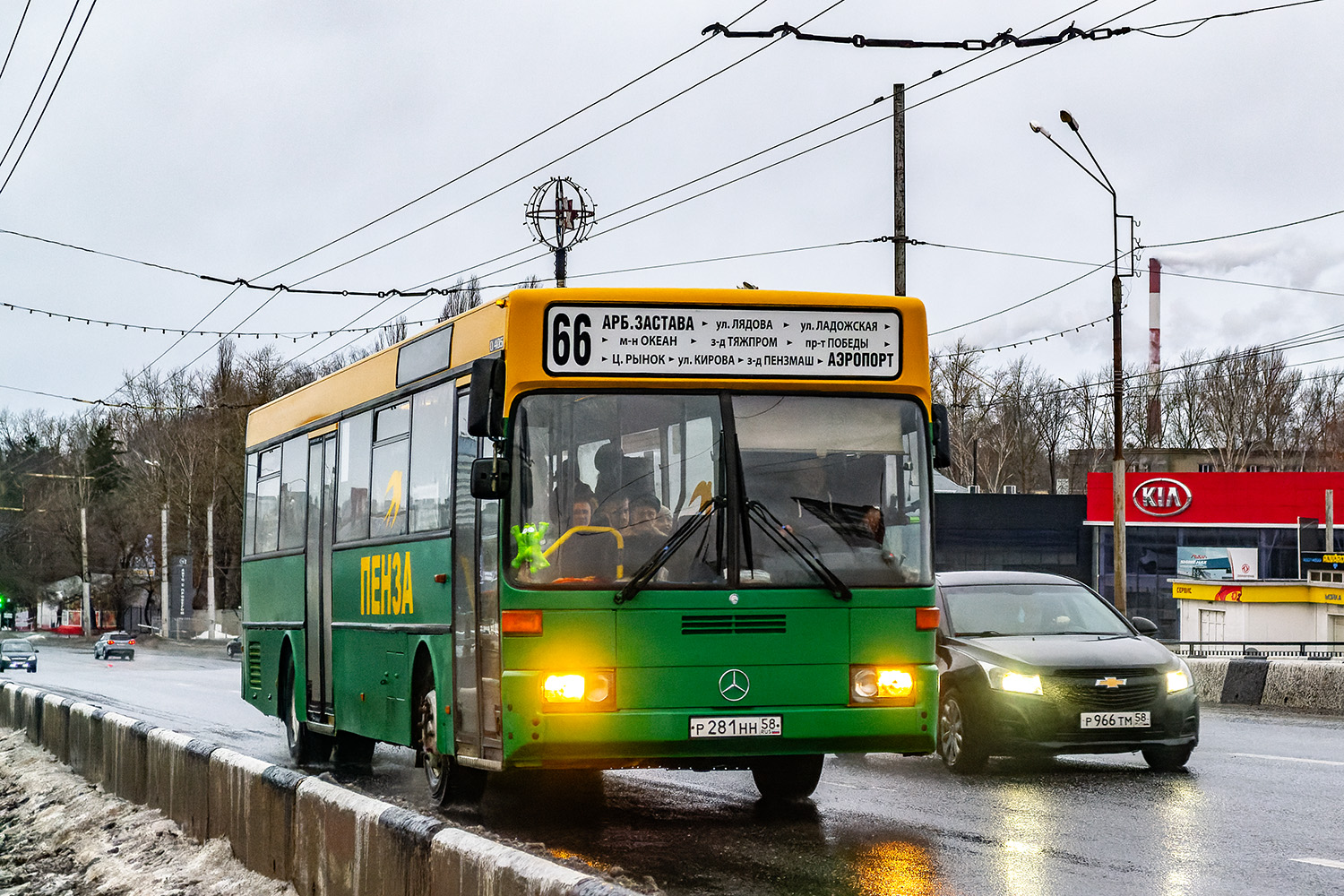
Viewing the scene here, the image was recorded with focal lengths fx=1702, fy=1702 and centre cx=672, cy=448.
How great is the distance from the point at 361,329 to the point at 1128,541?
31.1 metres

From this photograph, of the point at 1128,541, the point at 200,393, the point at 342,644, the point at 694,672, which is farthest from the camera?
the point at 200,393

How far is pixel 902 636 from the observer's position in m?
9.02

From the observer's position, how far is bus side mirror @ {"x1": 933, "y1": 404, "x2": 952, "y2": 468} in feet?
30.9

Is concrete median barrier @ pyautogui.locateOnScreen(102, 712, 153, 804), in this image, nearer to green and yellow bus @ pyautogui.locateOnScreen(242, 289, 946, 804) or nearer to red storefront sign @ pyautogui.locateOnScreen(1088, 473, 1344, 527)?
green and yellow bus @ pyautogui.locateOnScreen(242, 289, 946, 804)

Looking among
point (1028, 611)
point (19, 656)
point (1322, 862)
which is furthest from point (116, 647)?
point (1322, 862)

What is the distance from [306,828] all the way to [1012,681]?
20.3 ft

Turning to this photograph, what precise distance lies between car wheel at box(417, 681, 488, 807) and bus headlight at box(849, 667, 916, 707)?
7.98 ft

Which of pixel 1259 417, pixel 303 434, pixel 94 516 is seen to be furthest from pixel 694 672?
pixel 94 516

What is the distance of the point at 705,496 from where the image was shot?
8766 millimetres

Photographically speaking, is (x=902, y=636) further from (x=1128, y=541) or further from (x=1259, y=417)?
(x=1259, y=417)

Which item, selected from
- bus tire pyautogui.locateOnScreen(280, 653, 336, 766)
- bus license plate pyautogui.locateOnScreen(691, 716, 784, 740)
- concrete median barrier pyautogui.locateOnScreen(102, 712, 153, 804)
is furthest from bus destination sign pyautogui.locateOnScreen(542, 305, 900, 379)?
bus tire pyautogui.locateOnScreen(280, 653, 336, 766)

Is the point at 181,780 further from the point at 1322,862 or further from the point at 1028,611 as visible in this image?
the point at 1028,611

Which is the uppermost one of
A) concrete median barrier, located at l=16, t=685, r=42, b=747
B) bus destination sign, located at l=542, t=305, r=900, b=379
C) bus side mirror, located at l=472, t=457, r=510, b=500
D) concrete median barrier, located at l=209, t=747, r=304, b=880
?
bus destination sign, located at l=542, t=305, r=900, b=379

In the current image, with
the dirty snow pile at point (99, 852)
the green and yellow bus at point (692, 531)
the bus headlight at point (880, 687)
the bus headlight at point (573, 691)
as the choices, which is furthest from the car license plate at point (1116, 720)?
the dirty snow pile at point (99, 852)
